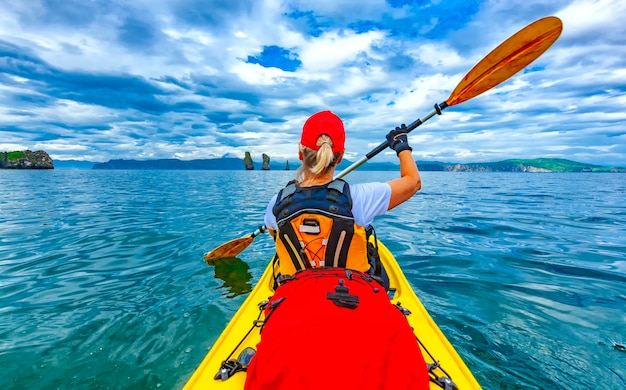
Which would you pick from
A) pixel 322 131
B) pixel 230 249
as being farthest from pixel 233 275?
pixel 322 131

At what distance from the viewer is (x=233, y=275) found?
7305 mm

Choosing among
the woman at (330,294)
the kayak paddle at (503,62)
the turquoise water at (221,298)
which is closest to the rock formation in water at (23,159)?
the turquoise water at (221,298)

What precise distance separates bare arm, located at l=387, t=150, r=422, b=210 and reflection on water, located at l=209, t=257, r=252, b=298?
4545 millimetres

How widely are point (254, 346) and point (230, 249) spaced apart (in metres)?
5.27

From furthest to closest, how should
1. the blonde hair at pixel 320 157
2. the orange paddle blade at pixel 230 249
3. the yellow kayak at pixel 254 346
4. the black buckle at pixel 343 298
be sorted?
1. the orange paddle blade at pixel 230 249
2. the blonde hair at pixel 320 157
3. the yellow kayak at pixel 254 346
4. the black buckle at pixel 343 298

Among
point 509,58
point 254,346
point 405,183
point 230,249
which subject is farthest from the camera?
point 230,249

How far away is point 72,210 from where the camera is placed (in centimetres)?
1581

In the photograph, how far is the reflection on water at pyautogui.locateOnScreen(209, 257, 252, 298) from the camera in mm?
6458

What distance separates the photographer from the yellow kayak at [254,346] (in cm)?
258

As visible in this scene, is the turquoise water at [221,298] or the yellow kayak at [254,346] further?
the turquoise water at [221,298]

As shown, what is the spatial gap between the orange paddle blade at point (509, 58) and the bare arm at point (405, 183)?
3026 millimetres

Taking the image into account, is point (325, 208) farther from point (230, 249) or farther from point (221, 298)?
point (230, 249)

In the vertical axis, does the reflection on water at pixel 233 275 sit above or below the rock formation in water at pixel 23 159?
below

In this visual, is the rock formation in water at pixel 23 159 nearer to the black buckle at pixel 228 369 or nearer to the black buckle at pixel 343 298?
the black buckle at pixel 228 369
